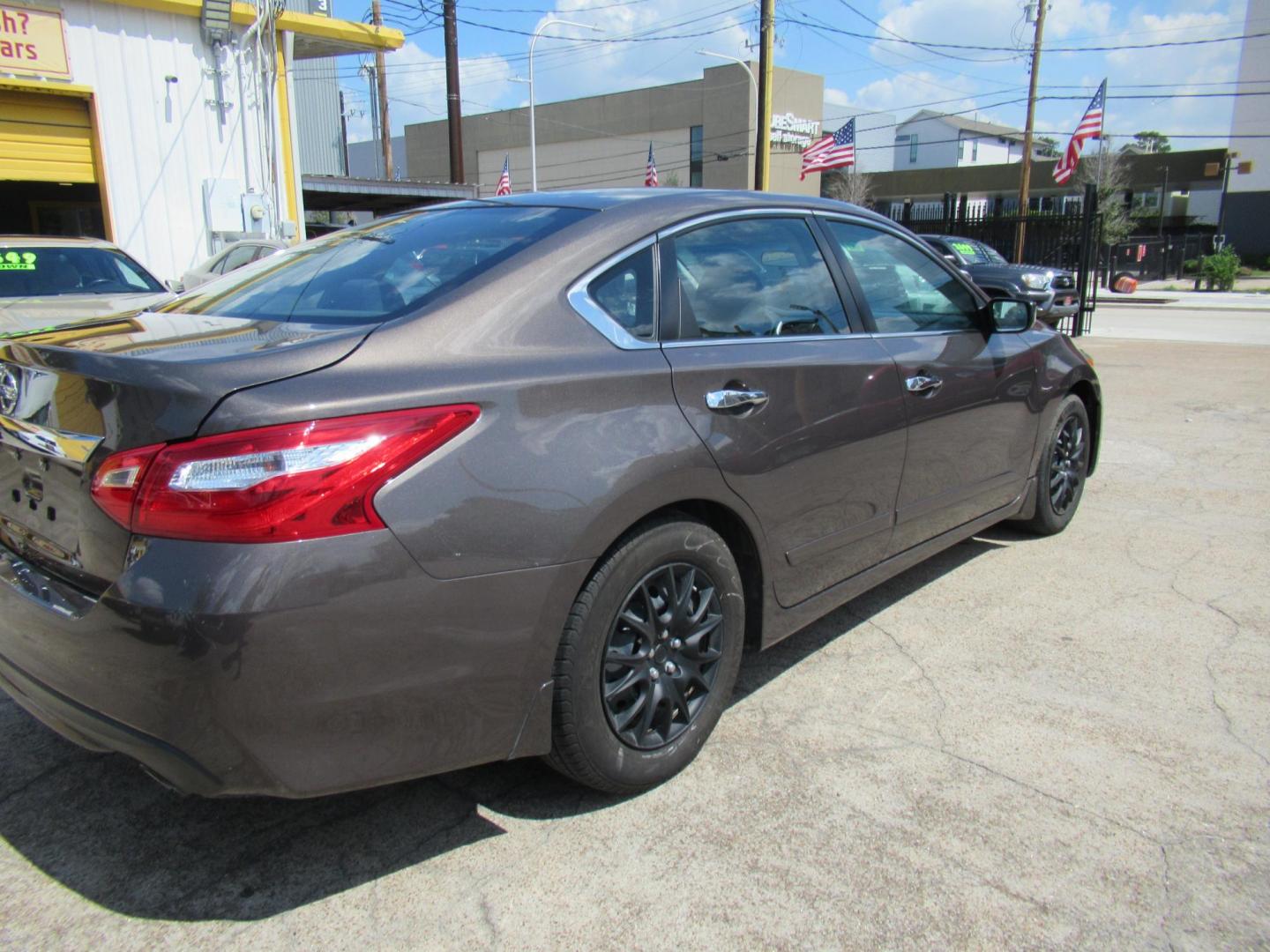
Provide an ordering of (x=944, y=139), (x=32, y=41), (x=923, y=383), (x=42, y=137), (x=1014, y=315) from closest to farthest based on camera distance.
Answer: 1. (x=923, y=383)
2. (x=1014, y=315)
3. (x=32, y=41)
4. (x=42, y=137)
5. (x=944, y=139)

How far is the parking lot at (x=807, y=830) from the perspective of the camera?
2219 mm

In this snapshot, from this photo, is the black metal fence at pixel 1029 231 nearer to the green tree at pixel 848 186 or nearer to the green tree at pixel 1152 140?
the green tree at pixel 848 186

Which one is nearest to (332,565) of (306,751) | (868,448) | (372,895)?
(306,751)

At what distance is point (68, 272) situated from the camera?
770 centimetres

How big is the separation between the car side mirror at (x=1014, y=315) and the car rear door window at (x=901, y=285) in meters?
0.20

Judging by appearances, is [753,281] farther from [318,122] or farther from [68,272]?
[318,122]

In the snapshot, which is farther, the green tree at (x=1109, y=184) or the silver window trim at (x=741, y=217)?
the green tree at (x=1109, y=184)

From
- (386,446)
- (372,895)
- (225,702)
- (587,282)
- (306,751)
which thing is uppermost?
(587,282)

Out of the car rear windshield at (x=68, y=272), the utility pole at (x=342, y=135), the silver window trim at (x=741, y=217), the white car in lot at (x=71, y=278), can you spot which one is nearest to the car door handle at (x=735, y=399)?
the silver window trim at (x=741, y=217)

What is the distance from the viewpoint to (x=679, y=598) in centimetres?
269

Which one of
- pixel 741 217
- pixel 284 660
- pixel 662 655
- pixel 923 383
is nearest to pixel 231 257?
pixel 741 217

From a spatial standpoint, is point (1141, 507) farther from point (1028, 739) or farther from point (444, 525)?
point (444, 525)

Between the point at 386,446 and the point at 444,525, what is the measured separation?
211mm

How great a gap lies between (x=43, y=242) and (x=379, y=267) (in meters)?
6.53
